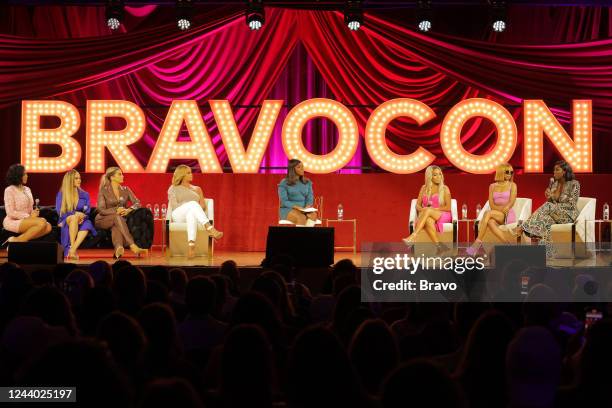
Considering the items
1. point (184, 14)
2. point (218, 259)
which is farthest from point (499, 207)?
point (184, 14)

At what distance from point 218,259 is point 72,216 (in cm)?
177

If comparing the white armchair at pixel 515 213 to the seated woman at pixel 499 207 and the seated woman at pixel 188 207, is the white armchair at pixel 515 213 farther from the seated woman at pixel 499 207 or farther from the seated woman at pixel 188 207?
the seated woman at pixel 188 207

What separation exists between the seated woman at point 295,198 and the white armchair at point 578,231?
2.87 metres

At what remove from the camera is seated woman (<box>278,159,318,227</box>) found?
9398 millimetres

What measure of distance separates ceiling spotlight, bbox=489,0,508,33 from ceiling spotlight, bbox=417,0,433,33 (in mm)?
811

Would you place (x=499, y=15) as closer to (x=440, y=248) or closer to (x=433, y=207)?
(x=433, y=207)

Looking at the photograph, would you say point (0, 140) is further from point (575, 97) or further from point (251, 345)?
point (251, 345)

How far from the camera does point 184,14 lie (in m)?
9.95

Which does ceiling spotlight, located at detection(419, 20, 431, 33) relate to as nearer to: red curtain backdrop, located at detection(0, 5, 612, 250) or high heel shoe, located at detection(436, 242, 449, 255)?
red curtain backdrop, located at detection(0, 5, 612, 250)

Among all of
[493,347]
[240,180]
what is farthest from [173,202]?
[493,347]

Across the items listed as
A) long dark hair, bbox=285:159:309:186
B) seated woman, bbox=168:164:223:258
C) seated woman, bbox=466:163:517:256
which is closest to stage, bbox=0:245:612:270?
seated woman, bbox=168:164:223:258

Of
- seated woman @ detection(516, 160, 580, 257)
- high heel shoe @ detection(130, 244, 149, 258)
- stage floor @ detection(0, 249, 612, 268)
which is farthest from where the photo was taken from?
high heel shoe @ detection(130, 244, 149, 258)

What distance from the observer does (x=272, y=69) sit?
37.8ft

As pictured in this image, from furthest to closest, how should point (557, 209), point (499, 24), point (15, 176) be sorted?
point (499, 24)
point (15, 176)
point (557, 209)
